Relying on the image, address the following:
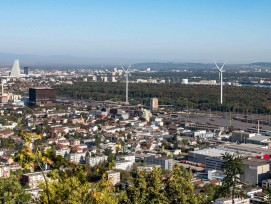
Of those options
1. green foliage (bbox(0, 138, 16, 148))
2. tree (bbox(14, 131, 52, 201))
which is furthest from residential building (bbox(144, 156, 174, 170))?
tree (bbox(14, 131, 52, 201))

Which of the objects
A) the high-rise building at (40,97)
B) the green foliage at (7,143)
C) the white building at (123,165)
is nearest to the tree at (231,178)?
the white building at (123,165)

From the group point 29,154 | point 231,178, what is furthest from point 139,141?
point 29,154

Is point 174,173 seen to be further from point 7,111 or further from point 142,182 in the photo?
point 7,111

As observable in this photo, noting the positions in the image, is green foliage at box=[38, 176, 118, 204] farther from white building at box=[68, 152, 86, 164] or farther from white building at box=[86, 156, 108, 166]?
white building at box=[68, 152, 86, 164]

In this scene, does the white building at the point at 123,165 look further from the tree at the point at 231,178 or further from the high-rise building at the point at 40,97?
the high-rise building at the point at 40,97

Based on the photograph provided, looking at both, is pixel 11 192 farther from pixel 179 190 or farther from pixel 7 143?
pixel 7 143
